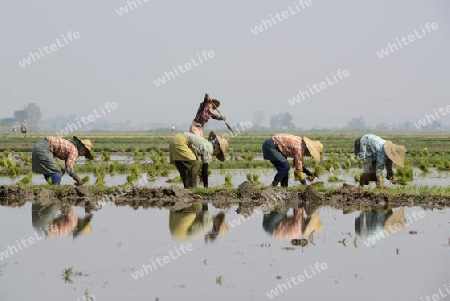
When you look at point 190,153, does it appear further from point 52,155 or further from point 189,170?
point 52,155

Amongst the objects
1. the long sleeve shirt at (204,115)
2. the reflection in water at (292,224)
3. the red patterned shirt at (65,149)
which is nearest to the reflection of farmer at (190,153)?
the long sleeve shirt at (204,115)

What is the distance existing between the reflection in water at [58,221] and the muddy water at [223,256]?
0.01 m

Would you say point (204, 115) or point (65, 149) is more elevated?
point (65, 149)

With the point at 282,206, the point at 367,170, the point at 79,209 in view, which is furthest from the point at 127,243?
the point at 367,170

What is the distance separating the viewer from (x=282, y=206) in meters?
12.1

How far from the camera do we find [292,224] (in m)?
10.1

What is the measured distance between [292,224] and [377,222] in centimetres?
116

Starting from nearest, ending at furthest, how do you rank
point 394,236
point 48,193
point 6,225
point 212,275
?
point 212,275 → point 394,236 → point 6,225 → point 48,193

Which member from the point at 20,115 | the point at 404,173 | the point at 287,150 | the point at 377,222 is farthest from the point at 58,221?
the point at 20,115

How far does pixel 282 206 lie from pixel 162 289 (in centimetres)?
560

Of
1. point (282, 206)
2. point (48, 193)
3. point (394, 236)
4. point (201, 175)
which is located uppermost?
point (48, 193)

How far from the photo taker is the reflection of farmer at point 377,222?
31.4 ft

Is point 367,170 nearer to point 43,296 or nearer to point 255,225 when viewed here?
point 255,225

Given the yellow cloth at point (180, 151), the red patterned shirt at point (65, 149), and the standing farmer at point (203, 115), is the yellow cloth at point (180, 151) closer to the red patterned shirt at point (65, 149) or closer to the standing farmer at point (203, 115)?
the standing farmer at point (203, 115)
